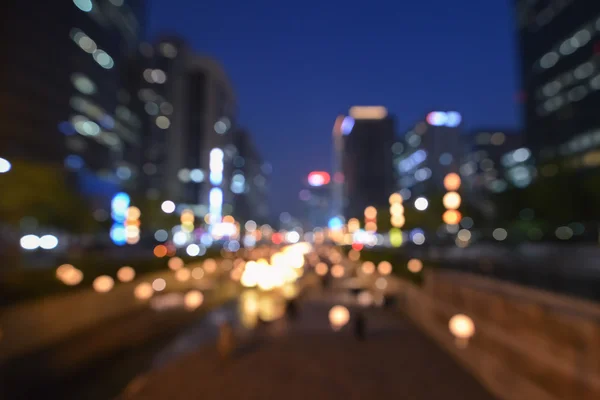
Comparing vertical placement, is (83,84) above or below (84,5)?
below

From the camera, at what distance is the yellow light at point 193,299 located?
2556 centimetres

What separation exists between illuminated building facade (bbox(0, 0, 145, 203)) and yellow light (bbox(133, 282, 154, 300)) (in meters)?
38.4

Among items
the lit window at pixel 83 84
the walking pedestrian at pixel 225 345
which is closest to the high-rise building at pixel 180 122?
the lit window at pixel 83 84

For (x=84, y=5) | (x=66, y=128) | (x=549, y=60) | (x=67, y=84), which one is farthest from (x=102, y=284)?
(x=549, y=60)

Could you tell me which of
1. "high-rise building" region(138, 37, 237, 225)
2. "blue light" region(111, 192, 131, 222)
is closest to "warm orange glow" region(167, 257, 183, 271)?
"blue light" region(111, 192, 131, 222)

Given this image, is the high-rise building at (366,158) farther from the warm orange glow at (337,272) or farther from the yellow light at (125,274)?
the yellow light at (125,274)

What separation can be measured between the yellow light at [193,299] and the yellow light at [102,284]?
439cm

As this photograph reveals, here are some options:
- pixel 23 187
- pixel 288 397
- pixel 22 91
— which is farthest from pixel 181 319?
pixel 22 91

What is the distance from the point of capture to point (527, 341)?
35.4ft

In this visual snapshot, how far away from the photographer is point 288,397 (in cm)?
1049

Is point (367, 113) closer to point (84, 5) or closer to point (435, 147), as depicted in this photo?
point (435, 147)

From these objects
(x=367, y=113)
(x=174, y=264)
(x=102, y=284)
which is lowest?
(x=102, y=284)

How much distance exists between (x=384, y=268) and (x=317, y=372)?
1776cm

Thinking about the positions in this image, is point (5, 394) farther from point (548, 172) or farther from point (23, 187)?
point (548, 172)
